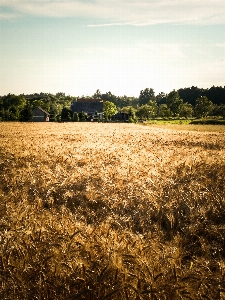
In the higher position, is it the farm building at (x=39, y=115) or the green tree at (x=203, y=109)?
the green tree at (x=203, y=109)

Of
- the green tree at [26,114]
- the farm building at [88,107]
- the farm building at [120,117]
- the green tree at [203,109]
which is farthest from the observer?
the farm building at [88,107]

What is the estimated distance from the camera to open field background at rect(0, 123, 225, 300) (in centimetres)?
271

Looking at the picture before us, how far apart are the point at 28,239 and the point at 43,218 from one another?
44.0 inches

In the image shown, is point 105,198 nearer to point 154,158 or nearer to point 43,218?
point 43,218

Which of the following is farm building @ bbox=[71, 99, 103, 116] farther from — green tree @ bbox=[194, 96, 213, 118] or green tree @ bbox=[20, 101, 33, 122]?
green tree @ bbox=[194, 96, 213, 118]

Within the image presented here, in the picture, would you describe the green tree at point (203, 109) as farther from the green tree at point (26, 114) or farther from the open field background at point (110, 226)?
the open field background at point (110, 226)

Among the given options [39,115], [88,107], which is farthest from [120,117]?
[39,115]

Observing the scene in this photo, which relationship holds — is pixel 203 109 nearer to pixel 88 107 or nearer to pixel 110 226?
pixel 88 107

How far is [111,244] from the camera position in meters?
3.59

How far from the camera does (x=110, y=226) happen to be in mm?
4469

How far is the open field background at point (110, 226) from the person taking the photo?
2.71 m

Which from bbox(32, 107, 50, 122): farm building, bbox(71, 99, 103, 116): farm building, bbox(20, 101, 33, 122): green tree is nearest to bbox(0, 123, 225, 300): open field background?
bbox(20, 101, 33, 122): green tree

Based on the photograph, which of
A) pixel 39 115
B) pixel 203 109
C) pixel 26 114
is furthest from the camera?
pixel 203 109

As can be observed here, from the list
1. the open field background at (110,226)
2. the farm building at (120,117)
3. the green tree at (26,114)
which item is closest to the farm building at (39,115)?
the green tree at (26,114)
